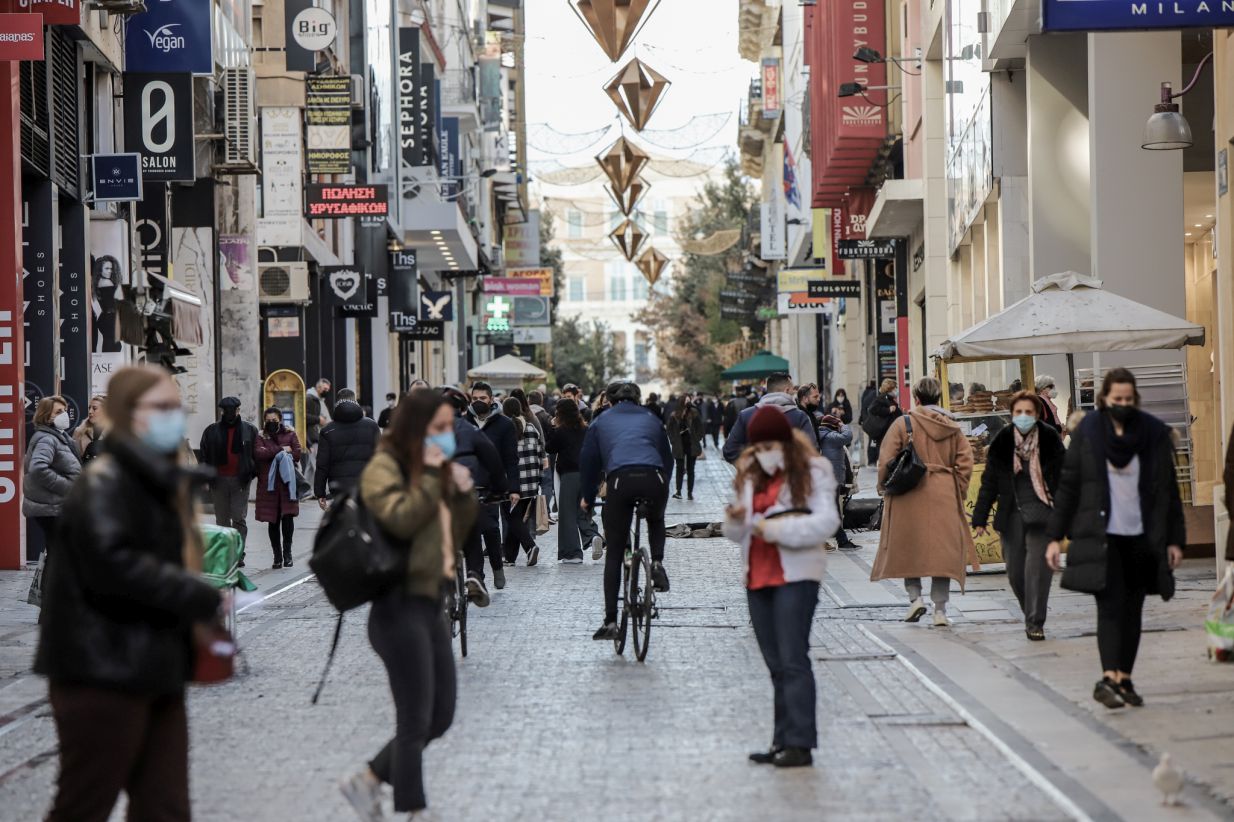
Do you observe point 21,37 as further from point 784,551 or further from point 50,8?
point 784,551

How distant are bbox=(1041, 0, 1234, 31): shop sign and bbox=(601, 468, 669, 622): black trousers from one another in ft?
12.7

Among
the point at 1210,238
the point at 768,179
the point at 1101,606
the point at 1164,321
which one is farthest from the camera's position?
the point at 768,179

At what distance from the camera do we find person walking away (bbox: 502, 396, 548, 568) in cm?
1962

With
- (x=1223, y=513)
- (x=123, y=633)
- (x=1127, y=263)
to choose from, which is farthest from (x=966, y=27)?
(x=123, y=633)

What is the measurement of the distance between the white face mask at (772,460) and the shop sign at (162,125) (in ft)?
56.0

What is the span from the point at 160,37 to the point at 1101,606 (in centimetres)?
1783

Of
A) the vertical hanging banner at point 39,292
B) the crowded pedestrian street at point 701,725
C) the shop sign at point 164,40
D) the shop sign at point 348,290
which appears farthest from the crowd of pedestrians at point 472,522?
the shop sign at point 348,290

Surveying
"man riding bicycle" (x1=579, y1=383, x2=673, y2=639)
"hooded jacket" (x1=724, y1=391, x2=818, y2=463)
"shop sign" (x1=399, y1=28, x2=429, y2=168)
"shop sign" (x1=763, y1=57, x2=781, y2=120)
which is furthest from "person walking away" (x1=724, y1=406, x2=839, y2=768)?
"shop sign" (x1=763, y1=57, x2=781, y2=120)

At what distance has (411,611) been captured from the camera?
6.91m

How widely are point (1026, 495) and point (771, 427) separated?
4.91m

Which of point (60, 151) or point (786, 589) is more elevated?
point (60, 151)

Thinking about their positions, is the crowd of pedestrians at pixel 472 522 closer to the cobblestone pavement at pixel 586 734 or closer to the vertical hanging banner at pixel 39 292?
the cobblestone pavement at pixel 586 734

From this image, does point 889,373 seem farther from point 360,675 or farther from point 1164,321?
point 360,675

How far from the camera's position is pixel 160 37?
24.5 meters
